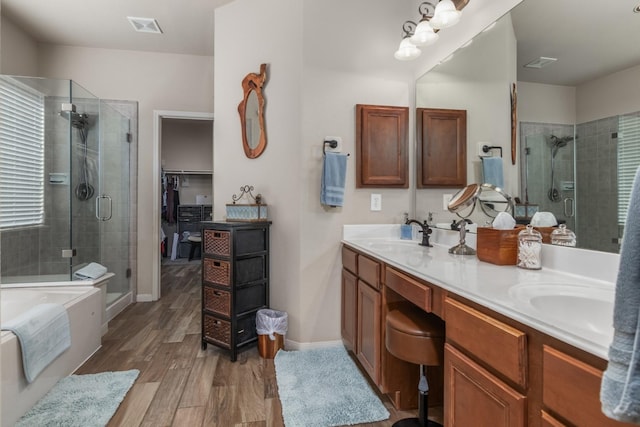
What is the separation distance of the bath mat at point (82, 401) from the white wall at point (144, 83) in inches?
71.7

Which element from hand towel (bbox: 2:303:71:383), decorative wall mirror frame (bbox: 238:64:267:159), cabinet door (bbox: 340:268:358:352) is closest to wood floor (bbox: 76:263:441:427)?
hand towel (bbox: 2:303:71:383)

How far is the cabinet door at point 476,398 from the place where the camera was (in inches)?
34.1

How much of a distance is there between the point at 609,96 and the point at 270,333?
2325mm

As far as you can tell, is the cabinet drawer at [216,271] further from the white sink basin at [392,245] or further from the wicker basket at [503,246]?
the wicker basket at [503,246]

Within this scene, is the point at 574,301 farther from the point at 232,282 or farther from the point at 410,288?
the point at 232,282

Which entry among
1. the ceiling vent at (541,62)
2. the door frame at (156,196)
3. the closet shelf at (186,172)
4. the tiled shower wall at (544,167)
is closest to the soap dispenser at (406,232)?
the tiled shower wall at (544,167)

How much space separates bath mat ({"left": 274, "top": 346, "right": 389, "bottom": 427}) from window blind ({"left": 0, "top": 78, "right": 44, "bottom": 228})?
2.60 m

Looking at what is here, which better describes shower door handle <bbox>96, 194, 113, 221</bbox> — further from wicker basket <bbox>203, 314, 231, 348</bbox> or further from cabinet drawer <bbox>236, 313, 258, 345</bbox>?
cabinet drawer <bbox>236, 313, 258, 345</bbox>

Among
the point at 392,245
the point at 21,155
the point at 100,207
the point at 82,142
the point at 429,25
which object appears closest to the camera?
the point at 429,25

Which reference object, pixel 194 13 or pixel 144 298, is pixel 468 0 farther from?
pixel 144 298

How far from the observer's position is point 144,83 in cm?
377

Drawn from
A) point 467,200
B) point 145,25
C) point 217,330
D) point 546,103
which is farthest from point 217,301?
point 145,25

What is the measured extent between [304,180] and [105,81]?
2.96m

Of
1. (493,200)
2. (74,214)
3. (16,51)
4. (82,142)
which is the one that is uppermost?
(16,51)
